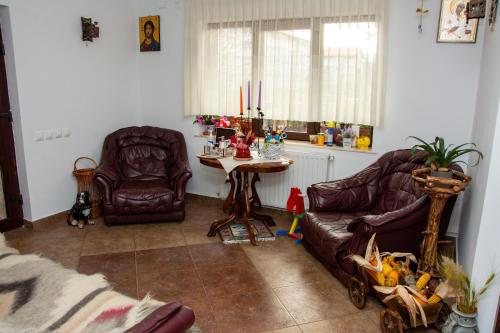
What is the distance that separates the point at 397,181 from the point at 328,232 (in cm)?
85

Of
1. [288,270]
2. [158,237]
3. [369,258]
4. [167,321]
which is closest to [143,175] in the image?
[158,237]

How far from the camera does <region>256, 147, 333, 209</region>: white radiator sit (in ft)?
13.8

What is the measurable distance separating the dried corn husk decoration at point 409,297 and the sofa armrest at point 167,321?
1.46 m

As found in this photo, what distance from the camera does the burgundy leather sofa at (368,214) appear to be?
2811mm

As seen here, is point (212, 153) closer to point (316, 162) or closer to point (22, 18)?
point (316, 162)

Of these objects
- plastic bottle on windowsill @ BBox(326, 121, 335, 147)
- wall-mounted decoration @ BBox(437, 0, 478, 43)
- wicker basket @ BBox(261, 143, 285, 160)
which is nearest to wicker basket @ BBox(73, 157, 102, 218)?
wicker basket @ BBox(261, 143, 285, 160)

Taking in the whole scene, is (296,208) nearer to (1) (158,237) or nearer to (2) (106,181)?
(1) (158,237)

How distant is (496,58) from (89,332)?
2.79 m

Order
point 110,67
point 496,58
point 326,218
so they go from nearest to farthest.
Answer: point 496,58 → point 326,218 → point 110,67

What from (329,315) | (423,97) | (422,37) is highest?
(422,37)

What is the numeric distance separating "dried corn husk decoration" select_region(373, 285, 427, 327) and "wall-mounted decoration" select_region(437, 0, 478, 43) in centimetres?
235

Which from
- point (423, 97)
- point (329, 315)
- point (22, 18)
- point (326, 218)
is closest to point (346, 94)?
point (423, 97)

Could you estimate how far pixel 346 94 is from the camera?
401cm

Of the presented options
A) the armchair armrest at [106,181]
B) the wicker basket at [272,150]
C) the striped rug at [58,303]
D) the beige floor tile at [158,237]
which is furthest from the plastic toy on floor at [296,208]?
→ the striped rug at [58,303]
